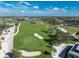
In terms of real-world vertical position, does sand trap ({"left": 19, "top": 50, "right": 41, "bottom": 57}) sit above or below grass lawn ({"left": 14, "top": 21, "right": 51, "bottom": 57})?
below

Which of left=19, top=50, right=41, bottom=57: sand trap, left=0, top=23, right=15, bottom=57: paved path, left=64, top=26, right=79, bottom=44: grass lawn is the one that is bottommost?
left=19, top=50, right=41, bottom=57: sand trap

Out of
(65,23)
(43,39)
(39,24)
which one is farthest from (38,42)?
(65,23)

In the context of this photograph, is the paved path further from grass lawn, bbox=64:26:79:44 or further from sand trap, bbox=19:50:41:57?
grass lawn, bbox=64:26:79:44

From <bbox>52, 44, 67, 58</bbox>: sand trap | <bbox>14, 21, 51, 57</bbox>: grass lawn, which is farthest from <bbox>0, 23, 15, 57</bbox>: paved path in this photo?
<bbox>52, 44, 67, 58</bbox>: sand trap

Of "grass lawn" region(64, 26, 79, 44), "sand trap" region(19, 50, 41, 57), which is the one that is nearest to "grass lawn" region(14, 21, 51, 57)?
"sand trap" region(19, 50, 41, 57)

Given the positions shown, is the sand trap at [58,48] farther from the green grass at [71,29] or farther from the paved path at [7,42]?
the paved path at [7,42]

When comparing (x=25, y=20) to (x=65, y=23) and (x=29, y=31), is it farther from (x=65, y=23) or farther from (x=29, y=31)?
(x=65, y=23)

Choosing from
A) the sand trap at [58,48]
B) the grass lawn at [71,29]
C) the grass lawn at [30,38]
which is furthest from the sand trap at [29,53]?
the grass lawn at [71,29]

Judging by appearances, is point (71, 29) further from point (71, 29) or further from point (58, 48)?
point (58, 48)
